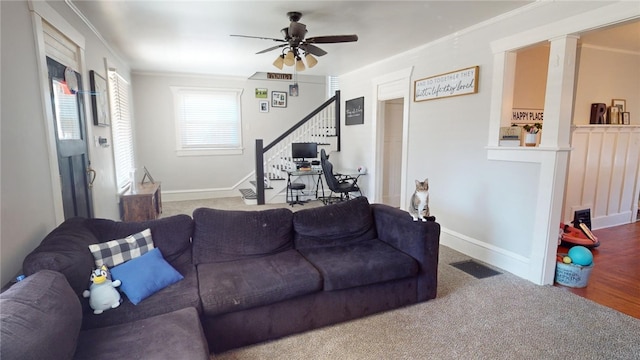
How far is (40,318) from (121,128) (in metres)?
4.12

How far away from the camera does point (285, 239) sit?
2.64 meters

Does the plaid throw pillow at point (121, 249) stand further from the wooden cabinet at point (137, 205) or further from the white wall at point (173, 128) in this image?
the white wall at point (173, 128)

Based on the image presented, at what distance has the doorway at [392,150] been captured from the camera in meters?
5.70

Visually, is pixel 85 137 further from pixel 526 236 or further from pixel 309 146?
pixel 526 236

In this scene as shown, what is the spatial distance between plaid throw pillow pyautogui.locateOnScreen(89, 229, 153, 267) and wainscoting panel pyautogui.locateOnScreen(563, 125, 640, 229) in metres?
4.85

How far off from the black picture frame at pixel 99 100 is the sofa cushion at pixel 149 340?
2.47 meters

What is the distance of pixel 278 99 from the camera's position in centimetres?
702

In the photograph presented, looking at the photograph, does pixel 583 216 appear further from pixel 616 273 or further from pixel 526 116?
pixel 526 116

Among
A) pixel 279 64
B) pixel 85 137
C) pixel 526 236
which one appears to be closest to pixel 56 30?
pixel 85 137

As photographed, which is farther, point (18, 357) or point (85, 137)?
point (85, 137)

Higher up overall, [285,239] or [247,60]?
[247,60]

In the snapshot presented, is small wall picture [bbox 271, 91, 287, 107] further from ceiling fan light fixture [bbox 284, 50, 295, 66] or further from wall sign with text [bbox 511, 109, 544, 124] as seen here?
wall sign with text [bbox 511, 109, 544, 124]

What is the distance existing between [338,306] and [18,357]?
171 centimetres

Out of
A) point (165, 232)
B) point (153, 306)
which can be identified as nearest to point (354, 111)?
point (165, 232)
